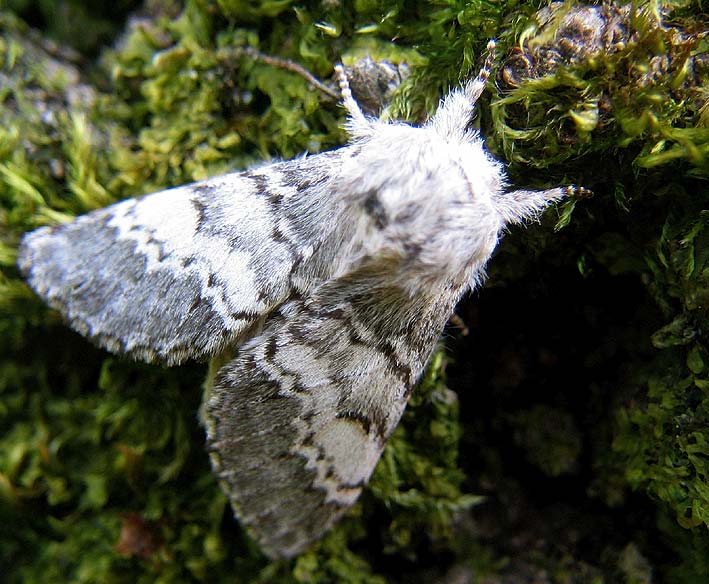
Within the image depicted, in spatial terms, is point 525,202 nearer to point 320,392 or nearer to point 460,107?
point 460,107

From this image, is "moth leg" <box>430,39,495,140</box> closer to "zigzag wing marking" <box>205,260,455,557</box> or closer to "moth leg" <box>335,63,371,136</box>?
"moth leg" <box>335,63,371,136</box>

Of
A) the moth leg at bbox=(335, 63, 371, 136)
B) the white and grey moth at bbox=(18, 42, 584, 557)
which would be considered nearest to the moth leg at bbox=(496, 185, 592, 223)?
the white and grey moth at bbox=(18, 42, 584, 557)

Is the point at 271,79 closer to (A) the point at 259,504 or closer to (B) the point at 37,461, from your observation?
(A) the point at 259,504

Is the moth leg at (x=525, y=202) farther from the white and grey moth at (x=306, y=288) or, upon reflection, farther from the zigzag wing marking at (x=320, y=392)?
the zigzag wing marking at (x=320, y=392)

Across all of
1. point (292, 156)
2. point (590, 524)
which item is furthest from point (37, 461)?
point (590, 524)

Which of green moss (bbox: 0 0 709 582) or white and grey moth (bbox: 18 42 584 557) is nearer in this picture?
white and grey moth (bbox: 18 42 584 557)

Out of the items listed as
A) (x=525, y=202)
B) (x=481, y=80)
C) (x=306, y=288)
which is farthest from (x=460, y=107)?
(x=306, y=288)
